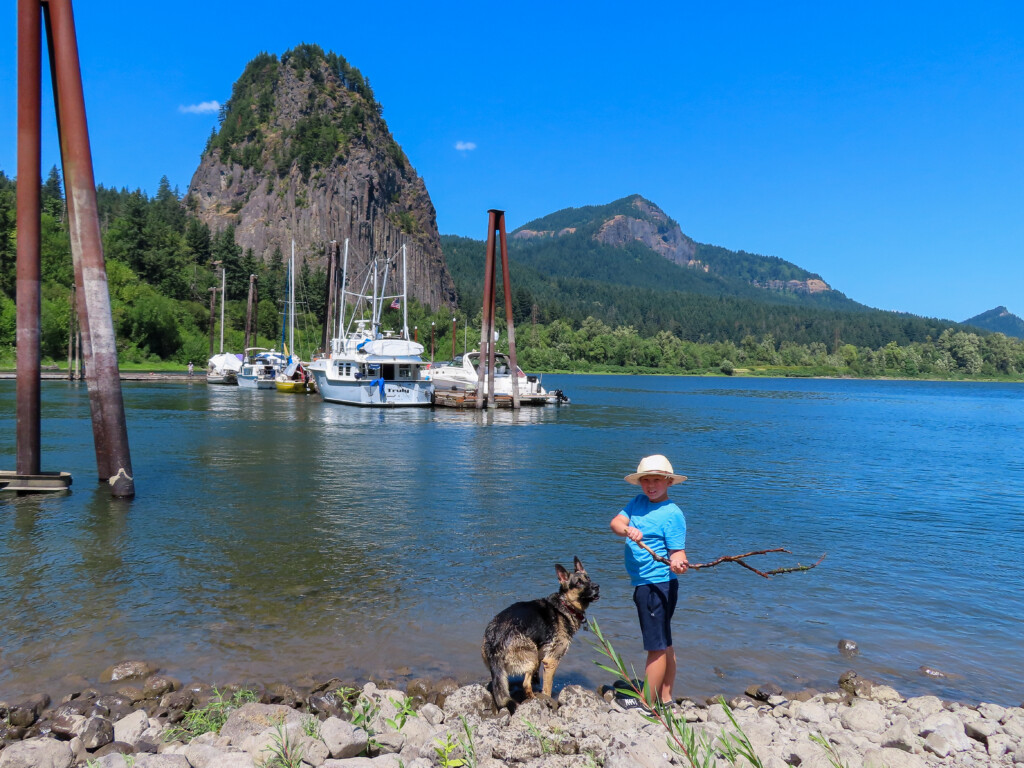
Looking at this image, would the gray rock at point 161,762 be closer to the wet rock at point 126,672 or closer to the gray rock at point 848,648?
the wet rock at point 126,672

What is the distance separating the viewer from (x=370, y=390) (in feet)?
163

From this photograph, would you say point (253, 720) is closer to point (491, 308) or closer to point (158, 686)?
point (158, 686)

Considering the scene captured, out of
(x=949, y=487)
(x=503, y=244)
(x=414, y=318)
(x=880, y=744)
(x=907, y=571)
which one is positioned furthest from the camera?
(x=414, y=318)

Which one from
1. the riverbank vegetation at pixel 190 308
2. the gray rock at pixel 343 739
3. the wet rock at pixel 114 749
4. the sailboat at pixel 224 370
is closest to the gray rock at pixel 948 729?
the gray rock at pixel 343 739

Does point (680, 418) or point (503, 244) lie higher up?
point (503, 244)

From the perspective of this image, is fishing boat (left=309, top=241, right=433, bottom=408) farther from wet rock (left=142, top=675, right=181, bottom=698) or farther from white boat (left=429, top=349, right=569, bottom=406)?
wet rock (left=142, top=675, right=181, bottom=698)

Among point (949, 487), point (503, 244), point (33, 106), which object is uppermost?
point (503, 244)

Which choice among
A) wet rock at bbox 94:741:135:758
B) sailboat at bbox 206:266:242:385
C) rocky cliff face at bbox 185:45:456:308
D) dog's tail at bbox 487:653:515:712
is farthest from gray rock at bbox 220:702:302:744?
rocky cliff face at bbox 185:45:456:308

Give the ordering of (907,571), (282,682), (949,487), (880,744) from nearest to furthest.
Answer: (880,744) → (282,682) → (907,571) → (949,487)

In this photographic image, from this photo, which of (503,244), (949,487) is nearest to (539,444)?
(949,487)

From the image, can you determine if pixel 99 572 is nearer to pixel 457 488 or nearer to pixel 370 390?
pixel 457 488

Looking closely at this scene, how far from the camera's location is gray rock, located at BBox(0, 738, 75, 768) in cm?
481

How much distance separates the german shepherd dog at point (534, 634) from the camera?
581 centimetres

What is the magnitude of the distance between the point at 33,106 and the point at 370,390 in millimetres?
36595
